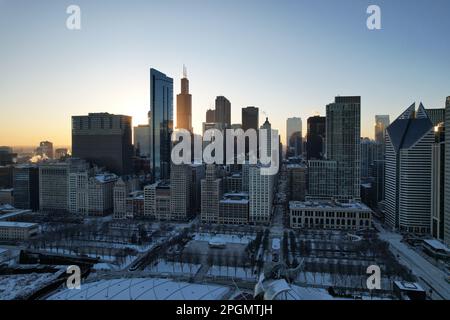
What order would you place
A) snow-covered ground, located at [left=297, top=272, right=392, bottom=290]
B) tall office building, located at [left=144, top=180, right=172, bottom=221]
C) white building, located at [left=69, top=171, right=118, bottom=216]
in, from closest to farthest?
snow-covered ground, located at [left=297, top=272, right=392, bottom=290] < tall office building, located at [left=144, top=180, right=172, bottom=221] < white building, located at [left=69, top=171, right=118, bottom=216]

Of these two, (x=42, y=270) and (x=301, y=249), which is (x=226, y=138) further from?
(x=42, y=270)

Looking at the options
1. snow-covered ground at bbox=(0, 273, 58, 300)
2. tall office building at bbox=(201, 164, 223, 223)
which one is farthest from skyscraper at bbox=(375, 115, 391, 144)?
snow-covered ground at bbox=(0, 273, 58, 300)

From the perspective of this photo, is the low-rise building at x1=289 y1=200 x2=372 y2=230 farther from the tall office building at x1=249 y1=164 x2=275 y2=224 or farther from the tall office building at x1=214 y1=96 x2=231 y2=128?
the tall office building at x1=214 y1=96 x2=231 y2=128

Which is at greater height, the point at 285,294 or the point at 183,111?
the point at 183,111

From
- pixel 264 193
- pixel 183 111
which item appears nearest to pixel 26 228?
pixel 264 193

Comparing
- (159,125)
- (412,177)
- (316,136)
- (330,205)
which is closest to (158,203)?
(330,205)

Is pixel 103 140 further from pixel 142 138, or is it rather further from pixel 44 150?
pixel 142 138
